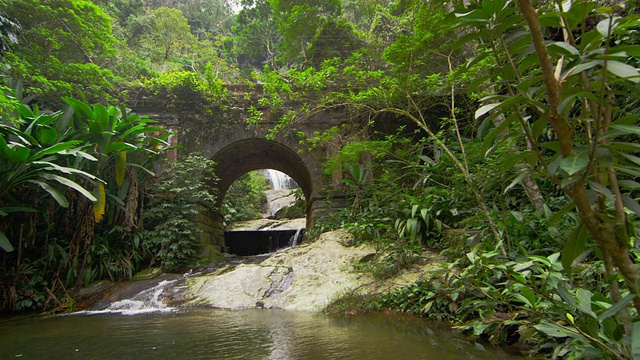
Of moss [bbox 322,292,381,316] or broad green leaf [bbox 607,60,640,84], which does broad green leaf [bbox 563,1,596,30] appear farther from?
moss [bbox 322,292,381,316]

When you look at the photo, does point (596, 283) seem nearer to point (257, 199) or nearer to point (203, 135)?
point (203, 135)

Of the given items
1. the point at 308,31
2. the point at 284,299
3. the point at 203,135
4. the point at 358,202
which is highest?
the point at 308,31

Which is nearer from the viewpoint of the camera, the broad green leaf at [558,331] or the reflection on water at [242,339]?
the broad green leaf at [558,331]

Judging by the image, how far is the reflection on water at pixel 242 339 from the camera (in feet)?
6.64

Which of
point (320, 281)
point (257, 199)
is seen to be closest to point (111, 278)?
point (320, 281)

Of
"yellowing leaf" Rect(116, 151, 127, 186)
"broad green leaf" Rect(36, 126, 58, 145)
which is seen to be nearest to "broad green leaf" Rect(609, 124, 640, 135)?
"broad green leaf" Rect(36, 126, 58, 145)

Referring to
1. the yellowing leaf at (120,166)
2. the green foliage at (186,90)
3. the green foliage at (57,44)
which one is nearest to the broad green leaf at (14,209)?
the yellowing leaf at (120,166)

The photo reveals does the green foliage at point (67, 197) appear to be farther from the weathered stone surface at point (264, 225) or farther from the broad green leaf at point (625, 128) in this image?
the weathered stone surface at point (264, 225)

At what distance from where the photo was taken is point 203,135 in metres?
8.48

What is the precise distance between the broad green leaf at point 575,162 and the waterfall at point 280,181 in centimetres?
1897

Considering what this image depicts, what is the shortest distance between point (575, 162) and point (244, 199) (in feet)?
51.7

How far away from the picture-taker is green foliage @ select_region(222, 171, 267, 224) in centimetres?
1448

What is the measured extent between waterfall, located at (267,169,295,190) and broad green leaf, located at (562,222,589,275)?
743 inches

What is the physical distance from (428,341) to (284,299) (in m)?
2.39
